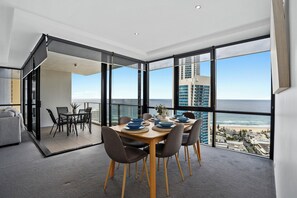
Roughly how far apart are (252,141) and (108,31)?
155 inches

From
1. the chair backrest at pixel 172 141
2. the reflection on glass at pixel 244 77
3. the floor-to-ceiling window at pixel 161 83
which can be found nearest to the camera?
the chair backrest at pixel 172 141

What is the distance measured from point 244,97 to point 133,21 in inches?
115

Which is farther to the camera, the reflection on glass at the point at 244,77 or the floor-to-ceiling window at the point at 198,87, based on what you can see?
the floor-to-ceiling window at the point at 198,87

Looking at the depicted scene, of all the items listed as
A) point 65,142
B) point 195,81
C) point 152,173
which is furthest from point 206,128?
point 65,142

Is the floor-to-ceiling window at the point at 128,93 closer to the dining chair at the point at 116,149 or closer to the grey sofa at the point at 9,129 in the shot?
the grey sofa at the point at 9,129

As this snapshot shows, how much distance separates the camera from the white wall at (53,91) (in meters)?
5.71

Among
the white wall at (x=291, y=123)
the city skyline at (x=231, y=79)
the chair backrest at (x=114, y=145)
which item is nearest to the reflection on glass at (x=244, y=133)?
the city skyline at (x=231, y=79)

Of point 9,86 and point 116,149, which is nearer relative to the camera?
point 116,149

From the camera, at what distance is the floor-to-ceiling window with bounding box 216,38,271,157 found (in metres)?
2.96

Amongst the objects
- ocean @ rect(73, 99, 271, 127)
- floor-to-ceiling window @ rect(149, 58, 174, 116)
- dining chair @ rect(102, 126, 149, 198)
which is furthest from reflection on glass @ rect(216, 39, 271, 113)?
dining chair @ rect(102, 126, 149, 198)

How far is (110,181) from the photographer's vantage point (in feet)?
6.79

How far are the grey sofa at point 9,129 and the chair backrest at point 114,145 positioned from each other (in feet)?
10.5

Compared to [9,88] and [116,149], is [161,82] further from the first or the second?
[9,88]

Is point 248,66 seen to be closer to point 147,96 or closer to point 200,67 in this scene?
point 200,67
